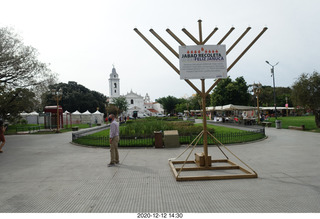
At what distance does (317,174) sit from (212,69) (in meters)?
3.97

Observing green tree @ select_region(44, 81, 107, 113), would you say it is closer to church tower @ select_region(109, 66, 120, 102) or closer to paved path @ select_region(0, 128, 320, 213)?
church tower @ select_region(109, 66, 120, 102)

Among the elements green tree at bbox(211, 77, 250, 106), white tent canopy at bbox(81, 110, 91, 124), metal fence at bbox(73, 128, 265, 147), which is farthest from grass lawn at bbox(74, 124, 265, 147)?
white tent canopy at bbox(81, 110, 91, 124)

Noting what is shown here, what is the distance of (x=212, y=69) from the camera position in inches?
253

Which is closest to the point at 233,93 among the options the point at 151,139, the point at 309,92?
the point at 309,92

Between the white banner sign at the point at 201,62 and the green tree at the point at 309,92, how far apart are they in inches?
598

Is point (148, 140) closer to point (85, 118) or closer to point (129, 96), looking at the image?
point (85, 118)

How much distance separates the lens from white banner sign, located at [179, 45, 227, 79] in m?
6.38

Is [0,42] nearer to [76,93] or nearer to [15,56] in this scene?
[15,56]

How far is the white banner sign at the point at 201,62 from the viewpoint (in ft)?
20.9

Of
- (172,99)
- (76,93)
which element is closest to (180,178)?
(76,93)

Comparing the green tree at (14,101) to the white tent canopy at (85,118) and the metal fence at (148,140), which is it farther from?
the white tent canopy at (85,118)

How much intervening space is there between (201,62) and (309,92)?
15.8 metres

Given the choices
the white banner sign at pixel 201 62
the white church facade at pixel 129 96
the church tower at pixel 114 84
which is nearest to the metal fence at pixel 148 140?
the white banner sign at pixel 201 62

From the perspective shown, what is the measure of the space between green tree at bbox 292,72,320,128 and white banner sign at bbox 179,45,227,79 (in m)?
15.2
